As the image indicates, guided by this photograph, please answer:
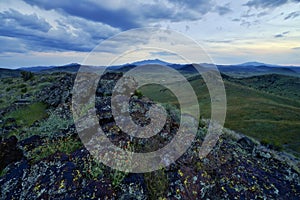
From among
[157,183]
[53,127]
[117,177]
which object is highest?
[53,127]

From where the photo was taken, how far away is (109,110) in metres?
10.2

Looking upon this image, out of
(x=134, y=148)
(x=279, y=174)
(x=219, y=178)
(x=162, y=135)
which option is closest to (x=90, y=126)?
(x=134, y=148)

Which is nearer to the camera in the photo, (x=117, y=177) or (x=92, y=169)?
(x=117, y=177)

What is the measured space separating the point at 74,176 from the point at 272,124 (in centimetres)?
5049

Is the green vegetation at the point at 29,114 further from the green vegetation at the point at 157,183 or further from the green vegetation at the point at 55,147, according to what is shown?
the green vegetation at the point at 157,183

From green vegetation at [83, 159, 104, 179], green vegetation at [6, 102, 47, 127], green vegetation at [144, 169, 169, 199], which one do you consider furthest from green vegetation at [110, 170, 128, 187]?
green vegetation at [6, 102, 47, 127]

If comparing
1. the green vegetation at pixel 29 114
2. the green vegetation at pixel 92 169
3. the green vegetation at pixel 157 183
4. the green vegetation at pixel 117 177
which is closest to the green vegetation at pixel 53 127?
the green vegetation at pixel 92 169

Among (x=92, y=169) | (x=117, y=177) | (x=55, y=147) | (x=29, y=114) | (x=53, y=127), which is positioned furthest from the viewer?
(x=29, y=114)

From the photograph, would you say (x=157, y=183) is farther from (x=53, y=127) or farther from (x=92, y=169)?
(x=53, y=127)

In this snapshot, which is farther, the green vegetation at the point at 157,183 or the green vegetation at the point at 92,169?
the green vegetation at the point at 92,169

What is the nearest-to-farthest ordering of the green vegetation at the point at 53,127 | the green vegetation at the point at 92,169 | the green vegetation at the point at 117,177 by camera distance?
the green vegetation at the point at 117,177
the green vegetation at the point at 92,169
the green vegetation at the point at 53,127

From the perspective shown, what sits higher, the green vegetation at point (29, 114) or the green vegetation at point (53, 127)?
the green vegetation at point (53, 127)

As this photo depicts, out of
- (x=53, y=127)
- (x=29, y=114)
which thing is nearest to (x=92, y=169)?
(x=53, y=127)

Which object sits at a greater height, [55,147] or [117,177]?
[55,147]
